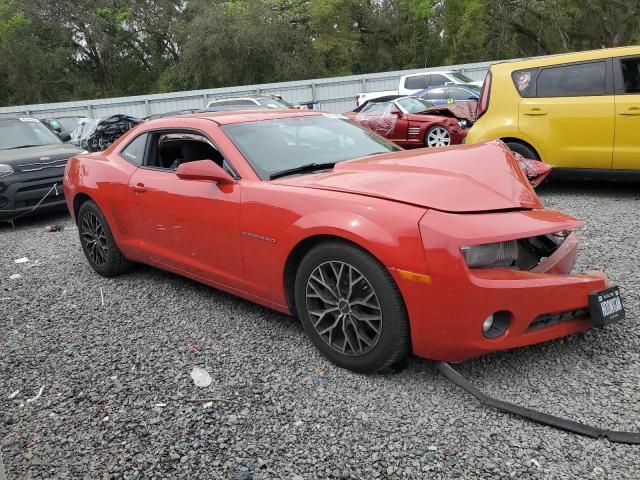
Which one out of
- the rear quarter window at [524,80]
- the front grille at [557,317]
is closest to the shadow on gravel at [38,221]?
the rear quarter window at [524,80]

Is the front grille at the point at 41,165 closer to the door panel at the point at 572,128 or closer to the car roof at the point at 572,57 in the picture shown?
the car roof at the point at 572,57

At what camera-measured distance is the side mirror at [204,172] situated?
341cm

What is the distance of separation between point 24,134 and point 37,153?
3.58ft

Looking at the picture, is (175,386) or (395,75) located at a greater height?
(395,75)

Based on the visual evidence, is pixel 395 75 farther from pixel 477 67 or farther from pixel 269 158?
pixel 269 158

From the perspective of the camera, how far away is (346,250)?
9.26ft

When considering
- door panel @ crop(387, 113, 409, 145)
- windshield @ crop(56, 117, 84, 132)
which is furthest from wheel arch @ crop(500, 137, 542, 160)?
windshield @ crop(56, 117, 84, 132)

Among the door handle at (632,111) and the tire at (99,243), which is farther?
the door handle at (632,111)

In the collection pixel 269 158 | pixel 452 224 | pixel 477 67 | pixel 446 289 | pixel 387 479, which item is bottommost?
pixel 387 479

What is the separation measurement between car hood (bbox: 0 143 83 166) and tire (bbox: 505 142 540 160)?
609 centimetres

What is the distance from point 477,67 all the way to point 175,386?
998 inches

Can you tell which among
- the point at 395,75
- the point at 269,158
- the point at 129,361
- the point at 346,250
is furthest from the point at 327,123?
the point at 395,75

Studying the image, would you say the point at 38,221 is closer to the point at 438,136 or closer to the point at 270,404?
the point at 270,404

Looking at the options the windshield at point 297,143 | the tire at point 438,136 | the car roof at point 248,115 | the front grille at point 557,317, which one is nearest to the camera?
the front grille at point 557,317
